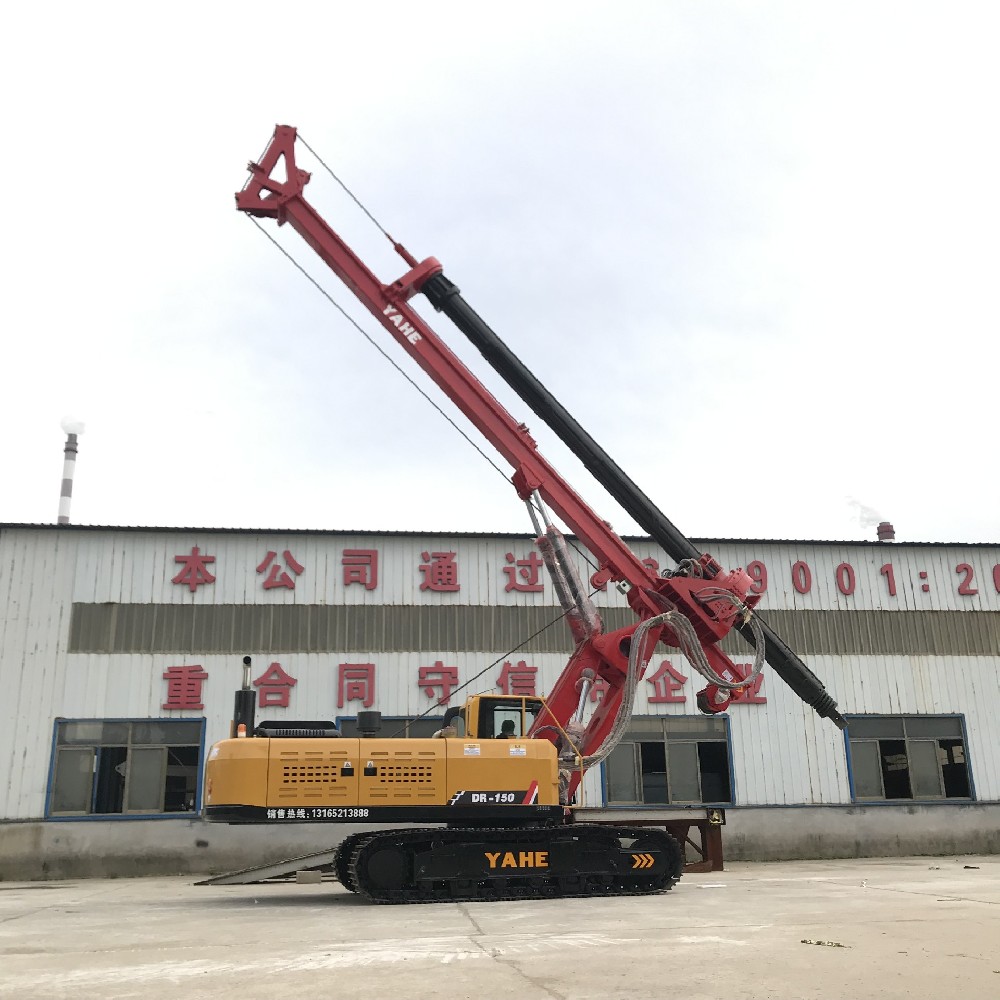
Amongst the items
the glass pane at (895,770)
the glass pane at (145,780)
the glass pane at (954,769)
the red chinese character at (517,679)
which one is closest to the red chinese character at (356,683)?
the red chinese character at (517,679)

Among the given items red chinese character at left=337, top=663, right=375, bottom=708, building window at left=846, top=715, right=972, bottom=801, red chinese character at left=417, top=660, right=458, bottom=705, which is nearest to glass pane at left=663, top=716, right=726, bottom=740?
building window at left=846, top=715, right=972, bottom=801

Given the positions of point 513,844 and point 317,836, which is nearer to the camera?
point 513,844

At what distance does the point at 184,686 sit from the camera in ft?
77.4

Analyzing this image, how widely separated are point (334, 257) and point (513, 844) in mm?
10235

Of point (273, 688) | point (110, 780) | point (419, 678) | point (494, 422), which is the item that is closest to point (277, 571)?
point (273, 688)

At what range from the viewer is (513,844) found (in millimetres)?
14641

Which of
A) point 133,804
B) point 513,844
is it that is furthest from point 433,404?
point 133,804

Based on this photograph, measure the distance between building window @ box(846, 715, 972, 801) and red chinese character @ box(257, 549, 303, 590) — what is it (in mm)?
15632

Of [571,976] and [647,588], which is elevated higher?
[647,588]

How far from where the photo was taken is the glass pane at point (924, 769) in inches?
1030

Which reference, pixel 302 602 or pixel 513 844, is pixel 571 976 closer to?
pixel 513 844

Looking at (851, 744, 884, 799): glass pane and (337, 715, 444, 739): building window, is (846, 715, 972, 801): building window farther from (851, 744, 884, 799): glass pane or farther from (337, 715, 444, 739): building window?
(337, 715, 444, 739): building window

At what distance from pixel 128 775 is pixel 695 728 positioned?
1453cm

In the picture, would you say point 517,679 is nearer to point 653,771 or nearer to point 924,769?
point 653,771
